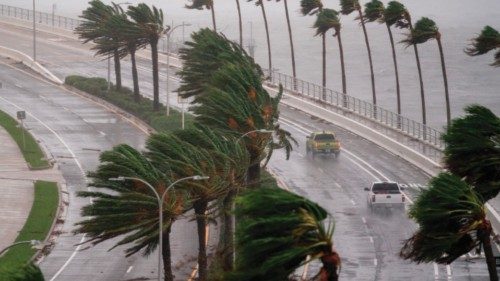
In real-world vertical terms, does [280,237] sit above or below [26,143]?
above

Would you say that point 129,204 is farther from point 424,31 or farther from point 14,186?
point 424,31

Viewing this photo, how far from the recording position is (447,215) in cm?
4203

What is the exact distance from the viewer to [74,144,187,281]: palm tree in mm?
50719

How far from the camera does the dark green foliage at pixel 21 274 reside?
3578cm

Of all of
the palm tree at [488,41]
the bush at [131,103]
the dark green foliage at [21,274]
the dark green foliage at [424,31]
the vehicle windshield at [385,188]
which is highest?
the palm tree at [488,41]

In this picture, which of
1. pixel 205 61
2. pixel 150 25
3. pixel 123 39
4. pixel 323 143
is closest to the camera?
pixel 205 61

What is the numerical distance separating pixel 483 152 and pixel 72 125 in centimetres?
5863

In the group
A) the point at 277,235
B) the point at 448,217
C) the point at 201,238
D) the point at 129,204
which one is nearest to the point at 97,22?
the point at 201,238

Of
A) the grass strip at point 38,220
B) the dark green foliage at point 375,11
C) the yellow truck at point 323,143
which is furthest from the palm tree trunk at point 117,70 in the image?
the grass strip at point 38,220

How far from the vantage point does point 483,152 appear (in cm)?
4741

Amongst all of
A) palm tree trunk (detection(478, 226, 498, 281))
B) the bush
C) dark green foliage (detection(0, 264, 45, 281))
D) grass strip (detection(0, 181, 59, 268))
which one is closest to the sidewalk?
grass strip (detection(0, 181, 59, 268))

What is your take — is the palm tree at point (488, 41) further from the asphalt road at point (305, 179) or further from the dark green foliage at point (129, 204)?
the dark green foliage at point (129, 204)

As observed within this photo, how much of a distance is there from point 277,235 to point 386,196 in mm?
42263

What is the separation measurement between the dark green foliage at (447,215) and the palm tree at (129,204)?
11878mm
